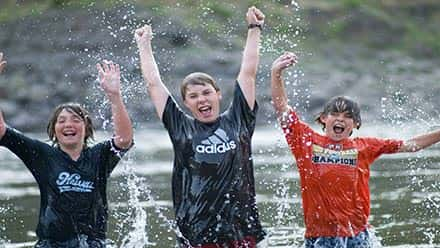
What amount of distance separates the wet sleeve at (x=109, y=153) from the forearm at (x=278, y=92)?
118 cm

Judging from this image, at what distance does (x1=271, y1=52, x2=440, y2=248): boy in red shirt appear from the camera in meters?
9.20

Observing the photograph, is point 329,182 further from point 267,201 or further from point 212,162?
point 267,201

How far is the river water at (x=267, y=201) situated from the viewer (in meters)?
11.6

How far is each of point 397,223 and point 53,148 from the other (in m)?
4.66

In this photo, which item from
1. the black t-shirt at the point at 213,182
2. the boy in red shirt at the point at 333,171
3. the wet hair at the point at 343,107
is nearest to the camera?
the black t-shirt at the point at 213,182

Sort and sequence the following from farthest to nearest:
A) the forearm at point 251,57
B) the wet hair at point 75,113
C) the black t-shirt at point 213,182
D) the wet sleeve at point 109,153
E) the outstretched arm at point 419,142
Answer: the outstretched arm at point 419,142, the wet hair at point 75,113, the wet sleeve at point 109,153, the forearm at point 251,57, the black t-shirt at point 213,182

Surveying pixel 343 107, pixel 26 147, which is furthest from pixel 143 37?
pixel 343 107

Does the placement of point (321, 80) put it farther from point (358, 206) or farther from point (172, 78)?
point (358, 206)

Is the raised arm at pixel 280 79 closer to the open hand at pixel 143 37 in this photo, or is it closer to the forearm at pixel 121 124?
the open hand at pixel 143 37

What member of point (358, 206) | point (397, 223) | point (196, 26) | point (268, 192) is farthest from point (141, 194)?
point (196, 26)

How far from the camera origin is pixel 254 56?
855 cm

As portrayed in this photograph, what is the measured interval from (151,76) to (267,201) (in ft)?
20.4

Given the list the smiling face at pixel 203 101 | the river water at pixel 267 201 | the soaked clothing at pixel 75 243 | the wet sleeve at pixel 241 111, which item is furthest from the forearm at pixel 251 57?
the river water at pixel 267 201

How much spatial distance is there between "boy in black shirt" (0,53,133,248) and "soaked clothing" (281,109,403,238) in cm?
137
